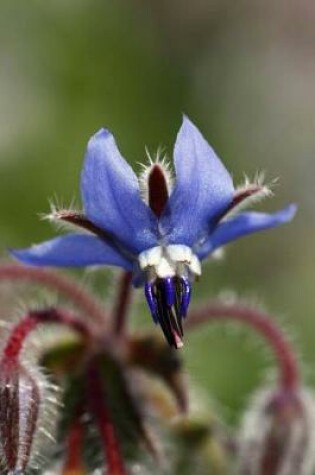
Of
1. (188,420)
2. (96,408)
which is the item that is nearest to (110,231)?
(96,408)

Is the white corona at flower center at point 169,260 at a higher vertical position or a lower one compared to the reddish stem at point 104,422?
higher

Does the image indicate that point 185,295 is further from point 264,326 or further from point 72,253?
point 264,326

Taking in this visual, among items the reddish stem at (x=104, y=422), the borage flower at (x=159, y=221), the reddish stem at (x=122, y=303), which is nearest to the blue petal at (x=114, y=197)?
the borage flower at (x=159, y=221)

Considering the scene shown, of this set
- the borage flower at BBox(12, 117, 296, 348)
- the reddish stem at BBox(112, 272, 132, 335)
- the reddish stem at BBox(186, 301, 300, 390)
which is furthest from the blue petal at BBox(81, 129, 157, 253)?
the reddish stem at BBox(186, 301, 300, 390)

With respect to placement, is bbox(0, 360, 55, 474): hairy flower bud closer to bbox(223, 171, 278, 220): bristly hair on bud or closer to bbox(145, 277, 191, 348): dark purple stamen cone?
bbox(145, 277, 191, 348): dark purple stamen cone

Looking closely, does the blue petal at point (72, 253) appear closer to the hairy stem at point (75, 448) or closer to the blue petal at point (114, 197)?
the blue petal at point (114, 197)

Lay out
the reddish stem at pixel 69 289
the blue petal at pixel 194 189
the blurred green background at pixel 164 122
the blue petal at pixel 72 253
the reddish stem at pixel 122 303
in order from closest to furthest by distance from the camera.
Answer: the blue petal at pixel 194 189 < the blue petal at pixel 72 253 < the reddish stem at pixel 122 303 < the reddish stem at pixel 69 289 < the blurred green background at pixel 164 122

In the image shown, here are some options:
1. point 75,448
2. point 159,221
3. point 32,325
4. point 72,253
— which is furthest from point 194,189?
point 75,448
